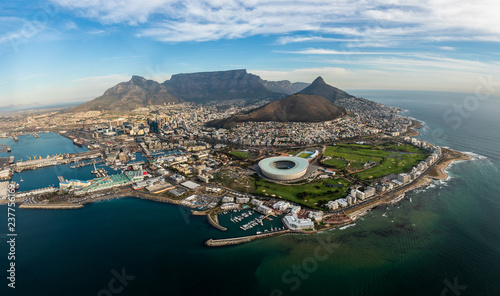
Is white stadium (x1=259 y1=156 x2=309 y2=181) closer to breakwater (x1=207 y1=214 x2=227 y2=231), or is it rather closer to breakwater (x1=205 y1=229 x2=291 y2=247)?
breakwater (x1=207 y1=214 x2=227 y2=231)

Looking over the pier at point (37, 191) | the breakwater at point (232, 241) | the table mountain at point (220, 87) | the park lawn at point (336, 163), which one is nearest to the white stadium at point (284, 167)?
the park lawn at point (336, 163)

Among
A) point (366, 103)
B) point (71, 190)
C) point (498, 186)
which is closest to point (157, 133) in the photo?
point (71, 190)

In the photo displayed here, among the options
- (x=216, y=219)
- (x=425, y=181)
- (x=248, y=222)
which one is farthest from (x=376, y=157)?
(x=216, y=219)

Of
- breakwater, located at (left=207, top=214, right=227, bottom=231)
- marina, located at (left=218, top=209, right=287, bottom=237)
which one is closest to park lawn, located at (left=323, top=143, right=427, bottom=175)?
marina, located at (left=218, top=209, right=287, bottom=237)

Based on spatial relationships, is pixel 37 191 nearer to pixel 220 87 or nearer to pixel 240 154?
pixel 240 154

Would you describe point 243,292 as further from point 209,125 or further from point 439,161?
point 209,125
